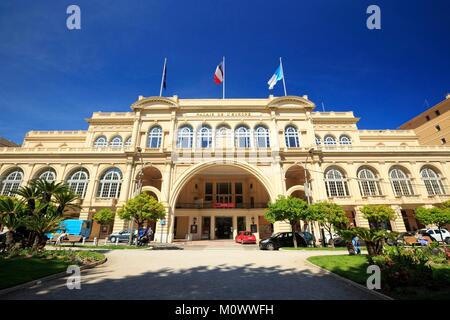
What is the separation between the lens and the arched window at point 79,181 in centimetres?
3110

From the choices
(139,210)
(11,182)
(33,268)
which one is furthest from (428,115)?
(11,182)

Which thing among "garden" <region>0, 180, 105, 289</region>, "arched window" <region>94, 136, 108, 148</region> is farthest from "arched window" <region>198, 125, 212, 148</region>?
"garden" <region>0, 180, 105, 289</region>

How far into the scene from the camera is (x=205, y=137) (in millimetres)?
34156

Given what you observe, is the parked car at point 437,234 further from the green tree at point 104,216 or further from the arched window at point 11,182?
the arched window at point 11,182

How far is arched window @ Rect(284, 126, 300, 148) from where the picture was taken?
34.0 meters

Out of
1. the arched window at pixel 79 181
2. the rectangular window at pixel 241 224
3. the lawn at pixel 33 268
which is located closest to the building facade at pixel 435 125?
the rectangular window at pixel 241 224

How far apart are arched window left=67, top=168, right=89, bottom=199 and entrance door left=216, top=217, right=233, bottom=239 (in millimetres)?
21288

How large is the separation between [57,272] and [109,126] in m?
35.1

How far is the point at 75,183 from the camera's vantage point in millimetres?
31594

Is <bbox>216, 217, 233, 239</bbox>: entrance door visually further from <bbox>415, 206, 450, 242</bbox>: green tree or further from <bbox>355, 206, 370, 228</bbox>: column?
<bbox>415, 206, 450, 242</bbox>: green tree

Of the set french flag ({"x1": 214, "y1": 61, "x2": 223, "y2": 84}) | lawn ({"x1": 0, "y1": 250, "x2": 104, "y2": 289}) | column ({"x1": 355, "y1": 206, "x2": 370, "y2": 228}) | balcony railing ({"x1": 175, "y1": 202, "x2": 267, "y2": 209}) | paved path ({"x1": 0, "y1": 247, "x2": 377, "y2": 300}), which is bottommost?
paved path ({"x1": 0, "y1": 247, "x2": 377, "y2": 300})

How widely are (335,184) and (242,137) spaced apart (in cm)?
1606
